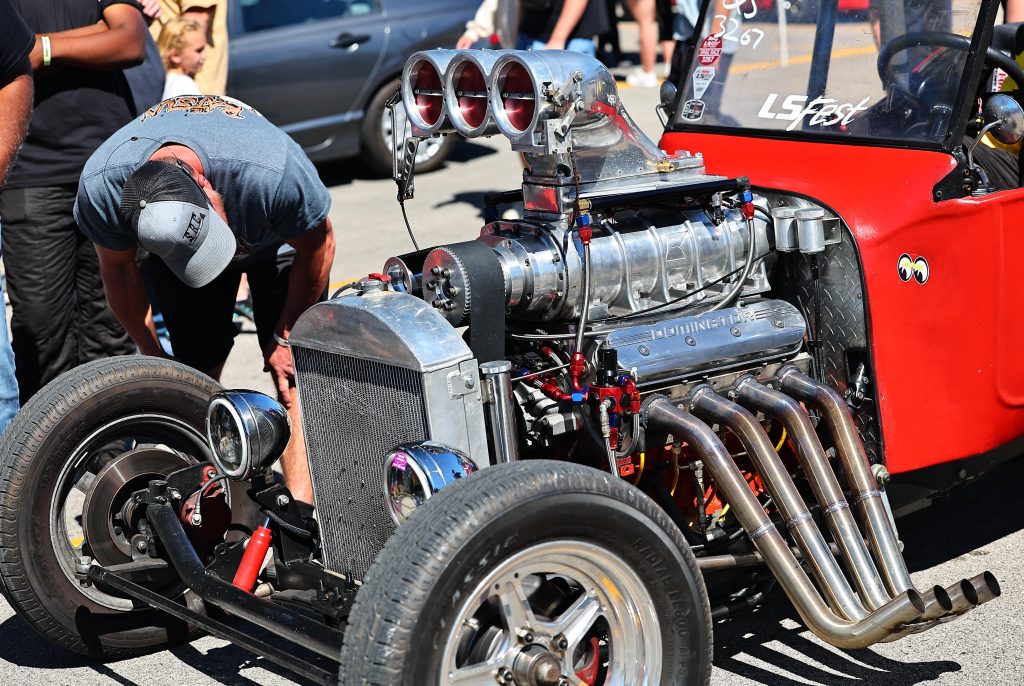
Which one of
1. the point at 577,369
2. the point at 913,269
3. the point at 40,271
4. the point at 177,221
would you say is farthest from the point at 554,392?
the point at 40,271

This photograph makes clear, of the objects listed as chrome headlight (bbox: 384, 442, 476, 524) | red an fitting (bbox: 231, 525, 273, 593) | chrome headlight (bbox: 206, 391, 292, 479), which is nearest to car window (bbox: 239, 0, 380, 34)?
chrome headlight (bbox: 206, 391, 292, 479)

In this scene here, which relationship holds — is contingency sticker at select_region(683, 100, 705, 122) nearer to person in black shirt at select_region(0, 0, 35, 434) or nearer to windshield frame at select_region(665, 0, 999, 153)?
windshield frame at select_region(665, 0, 999, 153)

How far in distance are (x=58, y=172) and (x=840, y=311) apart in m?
3.06

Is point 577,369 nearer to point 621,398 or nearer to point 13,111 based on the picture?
point 621,398

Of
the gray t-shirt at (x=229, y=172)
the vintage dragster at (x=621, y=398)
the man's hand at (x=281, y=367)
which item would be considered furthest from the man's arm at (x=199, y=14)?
the vintage dragster at (x=621, y=398)

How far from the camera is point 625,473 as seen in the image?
125 inches

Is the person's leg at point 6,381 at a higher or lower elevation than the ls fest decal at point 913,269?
lower

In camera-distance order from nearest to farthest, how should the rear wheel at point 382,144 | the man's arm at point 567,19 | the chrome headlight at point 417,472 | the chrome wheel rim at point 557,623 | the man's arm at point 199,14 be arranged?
the chrome wheel rim at point 557,623, the chrome headlight at point 417,472, the man's arm at point 199,14, the man's arm at point 567,19, the rear wheel at point 382,144

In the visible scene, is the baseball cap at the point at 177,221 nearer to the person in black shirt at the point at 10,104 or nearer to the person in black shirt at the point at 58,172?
the person in black shirt at the point at 10,104

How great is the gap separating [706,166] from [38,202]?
8.49 feet

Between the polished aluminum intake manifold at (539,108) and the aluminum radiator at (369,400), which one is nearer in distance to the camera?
the aluminum radiator at (369,400)

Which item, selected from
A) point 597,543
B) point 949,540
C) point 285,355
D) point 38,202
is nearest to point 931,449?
point 949,540

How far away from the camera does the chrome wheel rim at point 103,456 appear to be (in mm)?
3467

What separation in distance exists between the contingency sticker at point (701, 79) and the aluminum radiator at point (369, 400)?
161cm
